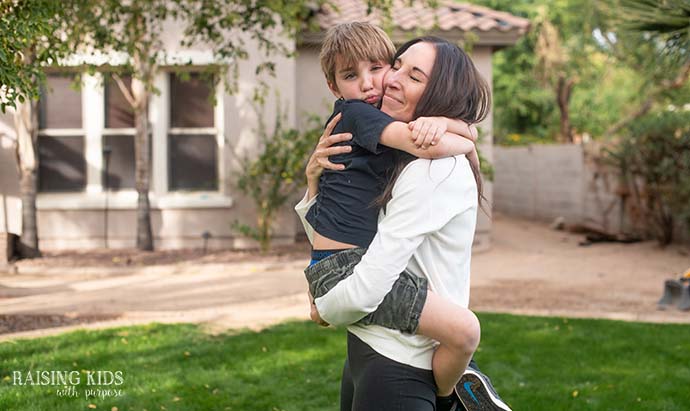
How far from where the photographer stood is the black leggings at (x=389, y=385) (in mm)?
2439

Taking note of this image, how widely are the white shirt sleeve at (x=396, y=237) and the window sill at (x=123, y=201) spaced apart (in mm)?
10782

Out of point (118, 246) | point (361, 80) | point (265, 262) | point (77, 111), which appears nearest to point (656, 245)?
point (265, 262)

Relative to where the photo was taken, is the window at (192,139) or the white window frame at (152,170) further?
the window at (192,139)

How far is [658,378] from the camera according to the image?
591 centimetres

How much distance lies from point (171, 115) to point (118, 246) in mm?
2121

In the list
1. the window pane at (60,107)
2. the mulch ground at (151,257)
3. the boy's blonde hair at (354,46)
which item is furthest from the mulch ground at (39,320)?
the window pane at (60,107)

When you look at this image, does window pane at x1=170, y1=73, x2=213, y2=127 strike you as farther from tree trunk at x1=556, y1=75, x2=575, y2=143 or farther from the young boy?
tree trunk at x1=556, y1=75, x2=575, y2=143

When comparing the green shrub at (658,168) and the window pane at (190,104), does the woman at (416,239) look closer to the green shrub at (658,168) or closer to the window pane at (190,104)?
the window pane at (190,104)

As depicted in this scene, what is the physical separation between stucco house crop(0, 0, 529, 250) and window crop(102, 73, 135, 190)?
0.02m

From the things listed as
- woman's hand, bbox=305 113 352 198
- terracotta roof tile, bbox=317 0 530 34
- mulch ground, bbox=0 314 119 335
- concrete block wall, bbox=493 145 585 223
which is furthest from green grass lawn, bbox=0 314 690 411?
concrete block wall, bbox=493 145 585 223

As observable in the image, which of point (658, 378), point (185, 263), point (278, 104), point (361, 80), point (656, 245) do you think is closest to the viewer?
point (361, 80)

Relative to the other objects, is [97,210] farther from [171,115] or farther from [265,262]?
[265,262]

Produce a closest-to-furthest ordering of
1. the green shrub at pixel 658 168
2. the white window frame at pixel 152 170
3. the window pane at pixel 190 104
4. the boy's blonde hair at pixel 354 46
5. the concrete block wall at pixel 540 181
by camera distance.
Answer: the boy's blonde hair at pixel 354 46
the green shrub at pixel 658 168
the white window frame at pixel 152 170
the window pane at pixel 190 104
the concrete block wall at pixel 540 181

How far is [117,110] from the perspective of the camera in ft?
43.1
